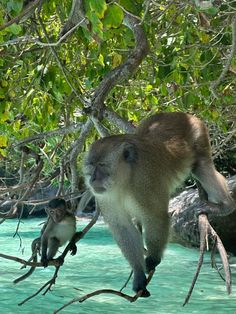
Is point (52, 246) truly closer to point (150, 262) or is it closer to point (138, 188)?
point (150, 262)

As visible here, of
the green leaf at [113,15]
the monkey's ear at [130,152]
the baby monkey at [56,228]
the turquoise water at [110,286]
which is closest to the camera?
the green leaf at [113,15]

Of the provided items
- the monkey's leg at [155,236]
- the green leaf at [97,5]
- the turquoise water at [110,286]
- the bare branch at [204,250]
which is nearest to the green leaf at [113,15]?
the green leaf at [97,5]

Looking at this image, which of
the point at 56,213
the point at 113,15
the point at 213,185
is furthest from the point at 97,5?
the point at 56,213

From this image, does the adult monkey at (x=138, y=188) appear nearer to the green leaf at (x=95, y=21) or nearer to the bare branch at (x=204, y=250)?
the bare branch at (x=204, y=250)

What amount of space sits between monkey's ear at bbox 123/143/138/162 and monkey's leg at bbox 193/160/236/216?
3.00ft

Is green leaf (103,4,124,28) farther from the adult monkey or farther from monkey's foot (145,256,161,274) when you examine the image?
monkey's foot (145,256,161,274)

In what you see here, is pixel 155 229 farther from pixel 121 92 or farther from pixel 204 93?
pixel 121 92

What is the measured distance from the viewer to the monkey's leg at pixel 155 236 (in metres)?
5.09

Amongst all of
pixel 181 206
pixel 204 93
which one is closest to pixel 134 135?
pixel 204 93

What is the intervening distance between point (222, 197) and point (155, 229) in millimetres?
922

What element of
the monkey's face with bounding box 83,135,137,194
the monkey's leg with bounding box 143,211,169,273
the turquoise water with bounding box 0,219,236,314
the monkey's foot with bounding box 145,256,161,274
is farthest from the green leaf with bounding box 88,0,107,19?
the turquoise water with bounding box 0,219,236,314

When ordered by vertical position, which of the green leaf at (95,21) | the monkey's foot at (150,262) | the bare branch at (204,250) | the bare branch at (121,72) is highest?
the green leaf at (95,21)

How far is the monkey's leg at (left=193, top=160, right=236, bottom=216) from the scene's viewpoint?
5652mm

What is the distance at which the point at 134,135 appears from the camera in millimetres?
5363
